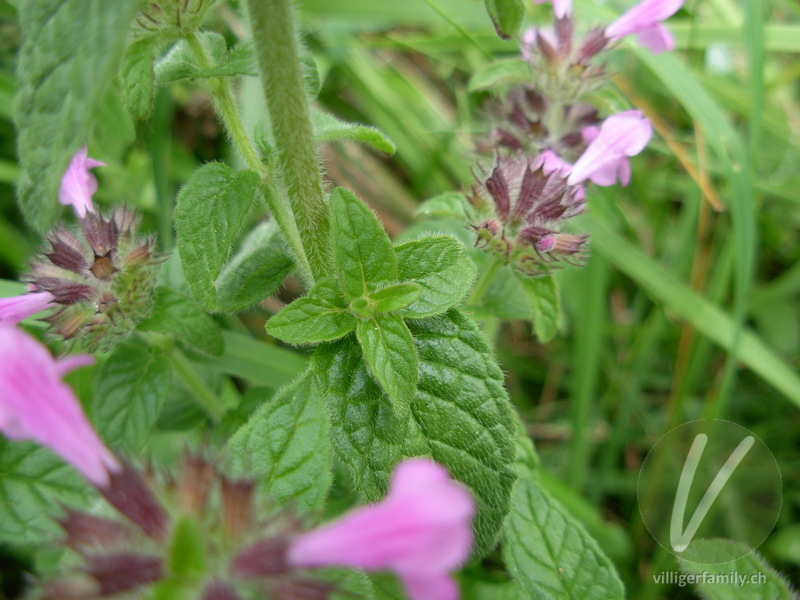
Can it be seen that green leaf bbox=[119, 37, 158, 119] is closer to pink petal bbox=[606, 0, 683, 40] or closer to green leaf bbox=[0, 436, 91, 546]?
green leaf bbox=[0, 436, 91, 546]

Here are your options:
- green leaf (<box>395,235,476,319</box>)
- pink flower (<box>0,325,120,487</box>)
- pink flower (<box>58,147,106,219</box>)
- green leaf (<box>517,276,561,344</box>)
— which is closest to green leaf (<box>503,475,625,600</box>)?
green leaf (<box>517,276,561,344</box>)

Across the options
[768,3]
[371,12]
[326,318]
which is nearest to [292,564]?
[326,318]

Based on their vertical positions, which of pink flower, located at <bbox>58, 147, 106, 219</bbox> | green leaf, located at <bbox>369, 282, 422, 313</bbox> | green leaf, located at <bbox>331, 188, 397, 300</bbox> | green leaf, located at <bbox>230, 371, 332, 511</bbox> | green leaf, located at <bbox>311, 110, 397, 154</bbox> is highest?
green leaf, located at <bbox>311, 110, 397, 154</bbox>

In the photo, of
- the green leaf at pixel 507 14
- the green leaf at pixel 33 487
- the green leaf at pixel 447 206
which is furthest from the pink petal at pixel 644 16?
the green leaf at pixel 33 487

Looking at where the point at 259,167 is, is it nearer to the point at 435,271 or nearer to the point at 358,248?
the point at 358,248

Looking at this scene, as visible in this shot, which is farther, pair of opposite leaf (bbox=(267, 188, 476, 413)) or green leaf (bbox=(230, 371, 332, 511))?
pair of opposite leaf (bbox=(267, 188, 476, 413))

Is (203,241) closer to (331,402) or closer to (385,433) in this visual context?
(331,402)

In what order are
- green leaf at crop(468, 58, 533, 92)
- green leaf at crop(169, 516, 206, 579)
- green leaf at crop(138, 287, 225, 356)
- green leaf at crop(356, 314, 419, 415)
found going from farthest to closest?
1. green leaf at crop(468, 58, 533, 92)
2. green leaf at crop(138, 287, 225, 356)
3. green leaf at crop(356, 314, 419, 415)
4. green leaf at crop(169, 516, 206, 579)

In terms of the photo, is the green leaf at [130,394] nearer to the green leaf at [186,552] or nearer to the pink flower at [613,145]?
the green leaf at [186,552]
